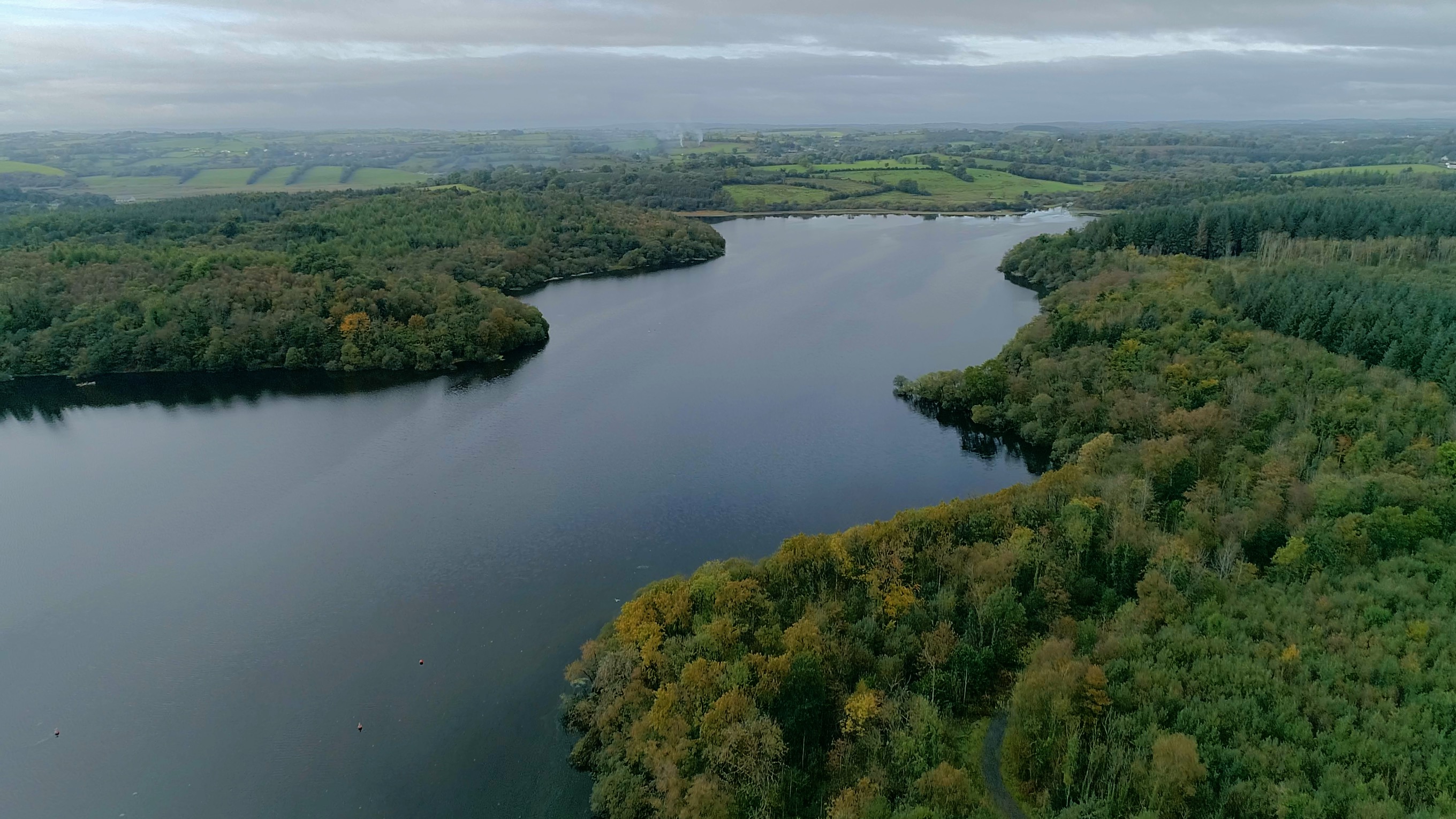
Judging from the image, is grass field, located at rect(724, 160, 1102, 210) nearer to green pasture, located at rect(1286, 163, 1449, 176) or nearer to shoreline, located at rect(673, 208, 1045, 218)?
shoreline, located at rect(673, 208, 1045, 218)

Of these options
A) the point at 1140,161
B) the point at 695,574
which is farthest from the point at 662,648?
the point at 1140,161

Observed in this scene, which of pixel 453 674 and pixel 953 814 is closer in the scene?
pixel 953 814

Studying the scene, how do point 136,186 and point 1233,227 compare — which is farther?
point 136,186

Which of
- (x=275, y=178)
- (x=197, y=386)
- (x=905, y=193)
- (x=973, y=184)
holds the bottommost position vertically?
(x=197, y=386)

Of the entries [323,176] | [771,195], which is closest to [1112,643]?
[771,195]

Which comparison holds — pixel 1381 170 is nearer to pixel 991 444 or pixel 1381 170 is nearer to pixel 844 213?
pixel 844 213

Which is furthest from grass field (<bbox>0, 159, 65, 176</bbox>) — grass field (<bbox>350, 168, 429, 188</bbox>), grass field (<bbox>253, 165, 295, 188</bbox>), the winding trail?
the winding trail

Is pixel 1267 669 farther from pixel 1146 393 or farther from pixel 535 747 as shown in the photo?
pixel 1146 393
